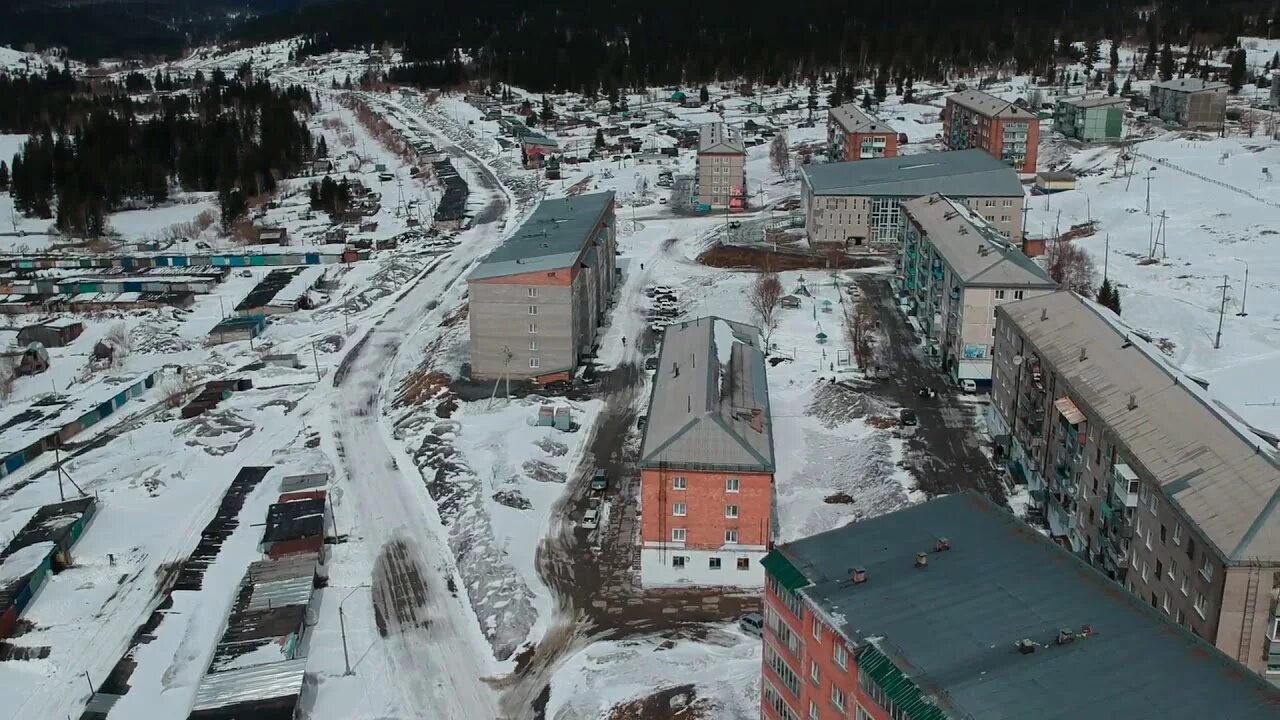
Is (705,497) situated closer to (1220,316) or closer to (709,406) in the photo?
(709,406)

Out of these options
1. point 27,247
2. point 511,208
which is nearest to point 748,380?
point 511,208

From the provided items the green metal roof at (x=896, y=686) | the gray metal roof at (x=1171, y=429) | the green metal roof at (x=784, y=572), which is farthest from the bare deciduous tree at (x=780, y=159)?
the green metal roof at (x=896, y=686)

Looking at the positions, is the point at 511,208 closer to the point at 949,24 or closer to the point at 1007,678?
the point at 1007,678

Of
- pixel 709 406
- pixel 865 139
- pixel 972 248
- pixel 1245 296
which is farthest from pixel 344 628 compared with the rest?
pixel 865 139

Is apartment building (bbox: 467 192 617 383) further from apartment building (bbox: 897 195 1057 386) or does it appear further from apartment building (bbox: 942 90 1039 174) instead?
apartment building (bbox: 942 90 1039 174)

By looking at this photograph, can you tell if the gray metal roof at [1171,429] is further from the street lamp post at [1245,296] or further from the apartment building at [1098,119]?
the apartment building at [1098,119]

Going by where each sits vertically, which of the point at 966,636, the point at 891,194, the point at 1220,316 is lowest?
the point at 1220,316

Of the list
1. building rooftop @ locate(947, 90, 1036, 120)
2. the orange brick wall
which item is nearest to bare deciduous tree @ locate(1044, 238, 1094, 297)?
building rooftop @ locate(947, 90, 1036, 120)
